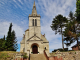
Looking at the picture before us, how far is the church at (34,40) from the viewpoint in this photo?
2877 cm

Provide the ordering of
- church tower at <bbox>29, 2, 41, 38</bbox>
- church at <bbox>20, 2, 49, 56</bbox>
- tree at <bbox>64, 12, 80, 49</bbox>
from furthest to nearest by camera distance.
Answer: church tower at <bbox>29, 2, 41, 38</bbox> < church at <bbox>20, 2, 49, 56</bbox> < tree at <bbox>64, 12, 80, 49</bbox>

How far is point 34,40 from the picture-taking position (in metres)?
29.2

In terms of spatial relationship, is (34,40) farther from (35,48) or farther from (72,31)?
(72,31)

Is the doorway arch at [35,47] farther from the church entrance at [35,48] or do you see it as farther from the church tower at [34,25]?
the church tower at [34,25]

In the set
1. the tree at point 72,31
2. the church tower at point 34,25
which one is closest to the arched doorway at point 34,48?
the church tower at point 34,25

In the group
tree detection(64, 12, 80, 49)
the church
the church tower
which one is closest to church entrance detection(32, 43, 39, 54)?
the church

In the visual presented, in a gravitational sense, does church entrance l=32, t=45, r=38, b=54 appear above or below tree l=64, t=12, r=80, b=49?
below

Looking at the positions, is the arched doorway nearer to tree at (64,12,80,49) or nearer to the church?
the church

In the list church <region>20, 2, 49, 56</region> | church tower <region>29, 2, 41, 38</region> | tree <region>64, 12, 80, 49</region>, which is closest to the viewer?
tree <region>64, 12, 80, 49</region>

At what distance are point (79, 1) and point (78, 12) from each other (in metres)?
2.89

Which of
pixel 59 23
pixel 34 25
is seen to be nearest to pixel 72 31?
pixel 59 23

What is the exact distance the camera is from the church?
28.8 metres

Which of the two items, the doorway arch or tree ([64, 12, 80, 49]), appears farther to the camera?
the doorway arch

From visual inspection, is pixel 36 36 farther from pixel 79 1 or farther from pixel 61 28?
pixel 79 1
